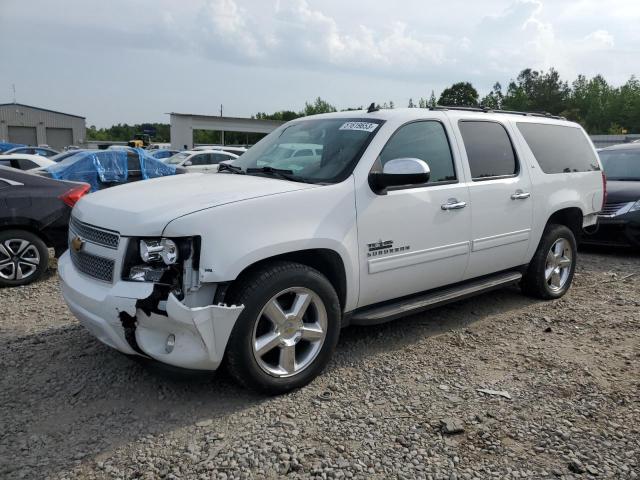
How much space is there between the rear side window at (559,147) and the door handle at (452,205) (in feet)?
4.56

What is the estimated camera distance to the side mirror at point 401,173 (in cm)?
363

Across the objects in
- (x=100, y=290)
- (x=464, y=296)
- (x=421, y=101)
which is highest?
(x=421, y=101)

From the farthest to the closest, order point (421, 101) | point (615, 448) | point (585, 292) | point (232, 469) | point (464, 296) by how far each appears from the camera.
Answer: point (421, 101)
point (585, 292)
point (464, 296)
point (615, 448)
point (232, 469)

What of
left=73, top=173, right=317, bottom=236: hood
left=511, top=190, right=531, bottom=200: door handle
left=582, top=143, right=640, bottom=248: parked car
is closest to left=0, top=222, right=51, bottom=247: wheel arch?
left=73, top=173, right=317, bottom=236: hood

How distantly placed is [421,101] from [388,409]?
50.6m

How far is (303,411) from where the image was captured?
10.8 feet

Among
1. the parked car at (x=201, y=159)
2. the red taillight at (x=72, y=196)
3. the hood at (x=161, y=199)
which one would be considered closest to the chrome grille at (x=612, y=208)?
the hood at (x=161, y=199)

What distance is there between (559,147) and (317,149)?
2.89 metres

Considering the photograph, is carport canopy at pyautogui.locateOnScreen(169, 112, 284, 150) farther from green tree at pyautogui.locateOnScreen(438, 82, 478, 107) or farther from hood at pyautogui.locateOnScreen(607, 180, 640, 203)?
hood at pyautogui.locateOnScreen(607, 180, 640, 203)

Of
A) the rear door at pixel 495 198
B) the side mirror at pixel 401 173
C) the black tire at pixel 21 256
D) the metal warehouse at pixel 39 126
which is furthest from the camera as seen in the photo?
the metal warehouse at pixel 39 126

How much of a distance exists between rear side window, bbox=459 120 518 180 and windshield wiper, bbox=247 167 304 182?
5.14 feet

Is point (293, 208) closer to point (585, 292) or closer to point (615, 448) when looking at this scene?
point (615, 448)

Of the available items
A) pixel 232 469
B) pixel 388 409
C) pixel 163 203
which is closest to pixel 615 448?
pixel 388 409

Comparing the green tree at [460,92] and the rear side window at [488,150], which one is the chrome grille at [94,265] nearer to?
the rear side window at [488,150]
